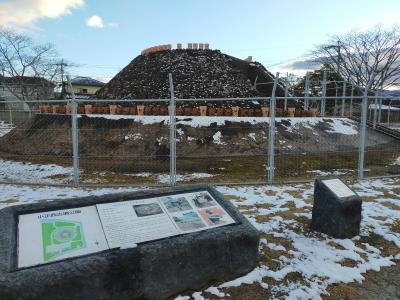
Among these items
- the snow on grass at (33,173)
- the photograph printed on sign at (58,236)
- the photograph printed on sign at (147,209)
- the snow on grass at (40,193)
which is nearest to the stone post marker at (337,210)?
the photograph printed on sign at (147,209)

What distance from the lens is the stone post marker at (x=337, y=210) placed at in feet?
15.9

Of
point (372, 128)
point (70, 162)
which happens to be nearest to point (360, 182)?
point (70, 162)

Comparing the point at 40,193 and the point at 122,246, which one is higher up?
the point at 122,246

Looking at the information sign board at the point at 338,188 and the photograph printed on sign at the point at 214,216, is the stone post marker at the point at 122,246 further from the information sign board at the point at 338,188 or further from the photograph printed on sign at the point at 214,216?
the information sign board at the point at 338,188

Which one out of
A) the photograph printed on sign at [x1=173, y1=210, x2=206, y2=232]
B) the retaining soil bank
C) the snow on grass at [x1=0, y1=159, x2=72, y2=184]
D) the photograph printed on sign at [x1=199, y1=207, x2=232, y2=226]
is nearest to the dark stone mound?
the retaining soil bank

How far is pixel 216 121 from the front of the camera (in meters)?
13.8

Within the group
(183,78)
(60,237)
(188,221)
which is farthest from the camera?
(183,78)

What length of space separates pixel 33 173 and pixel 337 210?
8710 millimetres

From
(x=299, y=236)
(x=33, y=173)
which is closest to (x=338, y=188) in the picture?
(x=299, y=236)

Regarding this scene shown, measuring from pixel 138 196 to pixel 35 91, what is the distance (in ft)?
173

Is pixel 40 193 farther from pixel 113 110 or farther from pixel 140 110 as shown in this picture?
pixel 113 110

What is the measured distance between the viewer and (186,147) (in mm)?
12672

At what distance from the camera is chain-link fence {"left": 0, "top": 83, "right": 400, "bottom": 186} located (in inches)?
386

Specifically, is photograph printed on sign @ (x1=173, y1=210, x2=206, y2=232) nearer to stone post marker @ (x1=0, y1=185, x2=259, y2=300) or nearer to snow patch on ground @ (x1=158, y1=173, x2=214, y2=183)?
stone post marker @ (x1=0, y1=185, x2=259, y2=300)
